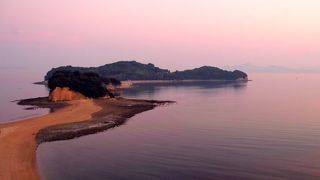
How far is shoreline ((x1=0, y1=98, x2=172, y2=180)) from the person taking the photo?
31978 mm

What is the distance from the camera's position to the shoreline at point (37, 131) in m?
32.0

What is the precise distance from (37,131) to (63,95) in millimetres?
50873

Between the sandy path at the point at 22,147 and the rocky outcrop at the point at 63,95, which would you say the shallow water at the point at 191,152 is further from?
the rocky outcrop at the point at 63,95

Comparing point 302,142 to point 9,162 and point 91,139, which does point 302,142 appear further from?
point 9,162

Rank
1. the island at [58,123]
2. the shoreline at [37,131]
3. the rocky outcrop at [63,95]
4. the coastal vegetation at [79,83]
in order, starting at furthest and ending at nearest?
the coastal vegetation at [79,83] < the rocky outcrop at [63,95] < the island at [58,123] < the shoreline at [37,131]

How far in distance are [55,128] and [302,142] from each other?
3351cm

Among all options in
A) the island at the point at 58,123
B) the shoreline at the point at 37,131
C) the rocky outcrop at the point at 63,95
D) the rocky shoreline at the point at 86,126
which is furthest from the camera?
the rocky outcrop at the point at 63,95

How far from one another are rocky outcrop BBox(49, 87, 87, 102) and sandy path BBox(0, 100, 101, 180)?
3312 cm

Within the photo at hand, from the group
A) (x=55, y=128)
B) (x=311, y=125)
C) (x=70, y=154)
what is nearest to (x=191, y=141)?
(x=70, y=154)

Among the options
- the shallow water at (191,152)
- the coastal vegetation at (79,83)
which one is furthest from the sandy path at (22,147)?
the coastal vegetation at (79,83)

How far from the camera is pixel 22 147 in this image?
40562 mm

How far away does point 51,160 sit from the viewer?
37.0 metres

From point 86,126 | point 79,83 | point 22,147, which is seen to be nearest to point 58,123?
point 86,126

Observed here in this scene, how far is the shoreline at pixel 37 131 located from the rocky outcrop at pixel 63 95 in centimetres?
1791
